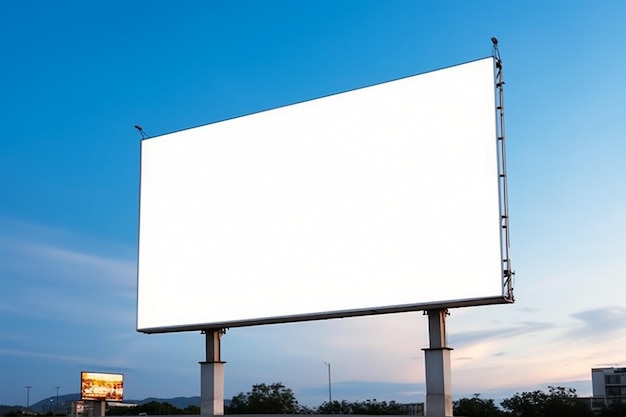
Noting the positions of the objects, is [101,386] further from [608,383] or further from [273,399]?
[608,383]

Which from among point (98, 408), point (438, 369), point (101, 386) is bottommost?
point (98, 408)

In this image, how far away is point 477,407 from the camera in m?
40.6

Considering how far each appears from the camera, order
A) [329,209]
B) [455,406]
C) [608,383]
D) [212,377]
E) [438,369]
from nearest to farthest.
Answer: [438,369] → [329,209] → [212,377] → [455,406] → [608,383]

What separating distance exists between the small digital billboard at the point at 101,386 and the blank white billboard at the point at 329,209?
2850 cm

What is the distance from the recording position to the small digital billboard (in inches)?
1665

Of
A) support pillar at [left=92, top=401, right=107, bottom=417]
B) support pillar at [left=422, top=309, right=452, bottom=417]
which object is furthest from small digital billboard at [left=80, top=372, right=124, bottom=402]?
support pillar at [left=422, top=309, right=452, bottom=417]

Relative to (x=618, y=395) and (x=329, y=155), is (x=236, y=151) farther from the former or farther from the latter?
(x=618, y=395)

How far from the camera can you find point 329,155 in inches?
554

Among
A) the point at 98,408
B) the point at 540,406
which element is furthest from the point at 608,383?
the point at 98,408

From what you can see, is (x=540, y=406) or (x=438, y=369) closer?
(x=438, y=369)

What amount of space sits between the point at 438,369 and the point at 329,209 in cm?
313

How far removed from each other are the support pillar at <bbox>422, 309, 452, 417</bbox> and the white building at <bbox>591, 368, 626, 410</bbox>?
78.0 m

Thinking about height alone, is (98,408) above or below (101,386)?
below

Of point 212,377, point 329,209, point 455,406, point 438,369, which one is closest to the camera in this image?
point 438,369
